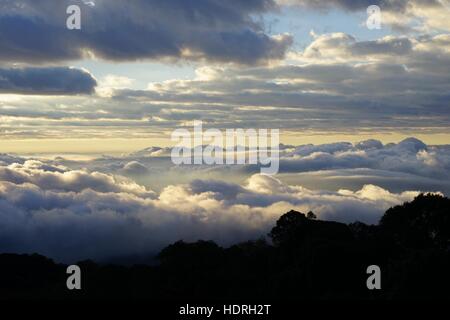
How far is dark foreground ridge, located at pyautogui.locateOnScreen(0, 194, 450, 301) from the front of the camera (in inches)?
1859

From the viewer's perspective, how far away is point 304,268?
204ft

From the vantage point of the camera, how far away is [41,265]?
373 feet

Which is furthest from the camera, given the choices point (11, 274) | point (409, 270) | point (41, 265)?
point (41, 265)

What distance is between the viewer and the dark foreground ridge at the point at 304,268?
47.2 m

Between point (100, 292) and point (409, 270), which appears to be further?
→ point (100, 292)

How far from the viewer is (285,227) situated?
92812 mm
